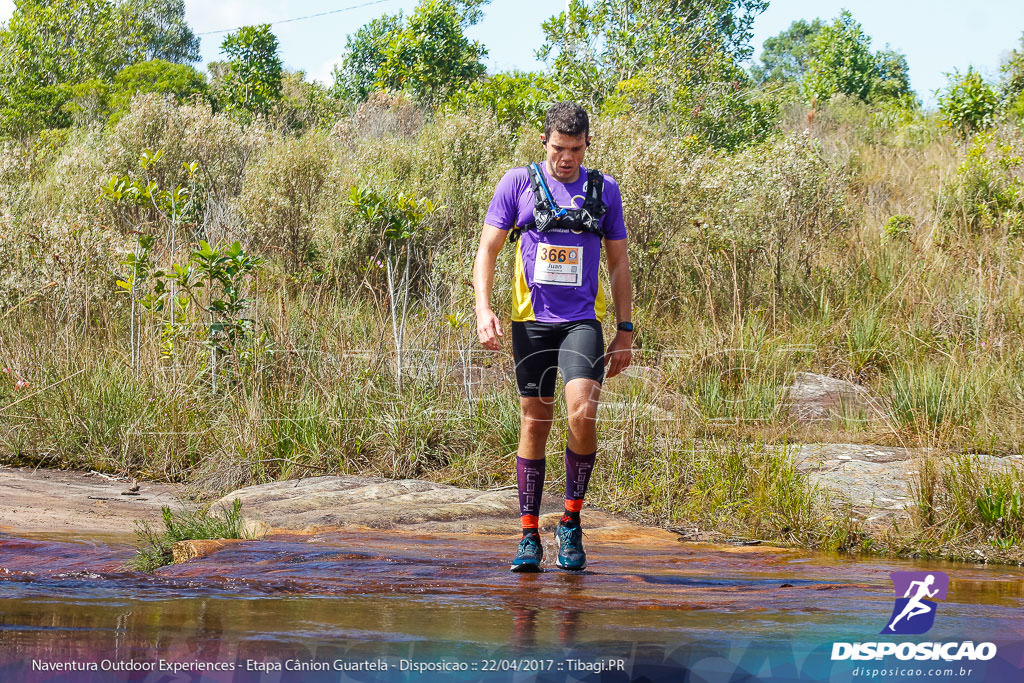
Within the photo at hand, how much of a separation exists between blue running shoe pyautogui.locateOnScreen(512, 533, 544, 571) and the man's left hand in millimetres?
920

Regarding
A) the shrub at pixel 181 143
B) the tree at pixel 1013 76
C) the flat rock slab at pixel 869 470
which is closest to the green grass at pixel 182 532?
the flat rock slab at pixel 869 470

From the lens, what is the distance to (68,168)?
54.9 ft

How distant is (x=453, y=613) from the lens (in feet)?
12.8

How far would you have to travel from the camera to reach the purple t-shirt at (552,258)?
4.84m

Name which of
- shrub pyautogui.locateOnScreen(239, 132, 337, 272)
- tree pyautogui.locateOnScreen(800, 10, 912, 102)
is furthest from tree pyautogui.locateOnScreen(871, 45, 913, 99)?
shrub pyautogui.locateOnScreen(239, 132, 337, 272)

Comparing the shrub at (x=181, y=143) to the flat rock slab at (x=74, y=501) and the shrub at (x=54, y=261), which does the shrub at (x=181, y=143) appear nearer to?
the shrub at (x=54, y=261)

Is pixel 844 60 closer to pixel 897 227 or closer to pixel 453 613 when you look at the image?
pixel 897 227

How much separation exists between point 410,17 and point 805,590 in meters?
28.8

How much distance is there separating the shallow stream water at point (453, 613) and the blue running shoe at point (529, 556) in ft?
0.29

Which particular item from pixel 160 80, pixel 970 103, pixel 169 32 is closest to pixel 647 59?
pixel 970 103

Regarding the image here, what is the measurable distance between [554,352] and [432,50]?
26.6 metres

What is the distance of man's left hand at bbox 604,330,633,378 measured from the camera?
509cm

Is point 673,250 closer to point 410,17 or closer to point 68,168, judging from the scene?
point 68,168

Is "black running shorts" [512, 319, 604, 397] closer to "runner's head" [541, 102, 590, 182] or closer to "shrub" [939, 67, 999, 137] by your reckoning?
"runner's head" [541, 102, 590, 182]
